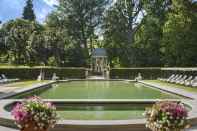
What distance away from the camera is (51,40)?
1841 inches

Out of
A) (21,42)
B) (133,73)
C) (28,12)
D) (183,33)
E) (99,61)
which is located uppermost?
(28,12)

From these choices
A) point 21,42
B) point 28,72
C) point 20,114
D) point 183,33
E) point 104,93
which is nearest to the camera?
point 20,114

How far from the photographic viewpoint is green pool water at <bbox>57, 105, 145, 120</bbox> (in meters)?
12.0

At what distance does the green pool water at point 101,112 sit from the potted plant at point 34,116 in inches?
170

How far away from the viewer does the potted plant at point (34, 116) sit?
7117mm

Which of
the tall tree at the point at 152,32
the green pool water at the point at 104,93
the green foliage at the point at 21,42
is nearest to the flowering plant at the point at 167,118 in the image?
the green pool water at the point at 104,93

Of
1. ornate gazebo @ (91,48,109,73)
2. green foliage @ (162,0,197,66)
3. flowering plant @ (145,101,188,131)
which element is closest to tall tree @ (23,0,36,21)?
ornate gazebo @ (91,48,109,73)

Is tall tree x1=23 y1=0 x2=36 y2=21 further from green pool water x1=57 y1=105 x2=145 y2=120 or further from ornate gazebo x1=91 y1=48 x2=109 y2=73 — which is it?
green pool water x1=57 y1=105 x2=145 y2=120

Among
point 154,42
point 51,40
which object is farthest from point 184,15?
point 51,40

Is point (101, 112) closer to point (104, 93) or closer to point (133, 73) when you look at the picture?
point (104, 93)

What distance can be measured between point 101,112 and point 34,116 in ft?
20.1

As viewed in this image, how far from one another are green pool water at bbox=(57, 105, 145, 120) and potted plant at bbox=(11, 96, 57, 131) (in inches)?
170

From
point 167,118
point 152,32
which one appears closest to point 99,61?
point 152,32

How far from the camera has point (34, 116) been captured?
23.4 ft
